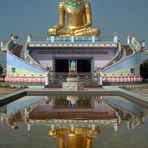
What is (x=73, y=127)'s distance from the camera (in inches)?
275

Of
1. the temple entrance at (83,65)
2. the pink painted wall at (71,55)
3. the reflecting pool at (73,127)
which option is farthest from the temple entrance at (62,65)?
the reflecting pool at (73,127)

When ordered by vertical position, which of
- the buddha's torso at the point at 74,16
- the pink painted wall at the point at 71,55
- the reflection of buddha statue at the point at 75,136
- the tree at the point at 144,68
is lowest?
the reflection of buddha statue at the point at 75,136

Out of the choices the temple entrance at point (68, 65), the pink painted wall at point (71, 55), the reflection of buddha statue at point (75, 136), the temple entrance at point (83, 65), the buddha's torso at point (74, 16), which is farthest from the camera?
the temple entrance at point (83, 65)

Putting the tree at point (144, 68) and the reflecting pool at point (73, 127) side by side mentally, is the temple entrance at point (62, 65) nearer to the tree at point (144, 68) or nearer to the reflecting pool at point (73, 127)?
the tree at point (144, 68)

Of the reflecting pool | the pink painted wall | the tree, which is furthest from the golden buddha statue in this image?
the reflecting pool

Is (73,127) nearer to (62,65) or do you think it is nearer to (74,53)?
(74,53)

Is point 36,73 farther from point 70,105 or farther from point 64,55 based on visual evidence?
point 70,105

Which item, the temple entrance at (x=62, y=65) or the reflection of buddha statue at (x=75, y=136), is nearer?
the reflection of buddha statue at (x=75, y=136)

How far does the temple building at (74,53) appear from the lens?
1988cm

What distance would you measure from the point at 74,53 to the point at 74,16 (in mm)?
3108

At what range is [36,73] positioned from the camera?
64.4ft

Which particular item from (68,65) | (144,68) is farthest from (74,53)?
(144,68)

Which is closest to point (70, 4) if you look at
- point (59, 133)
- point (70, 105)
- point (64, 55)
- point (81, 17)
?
point (81, 17)

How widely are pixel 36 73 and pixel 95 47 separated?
15.2 ft
